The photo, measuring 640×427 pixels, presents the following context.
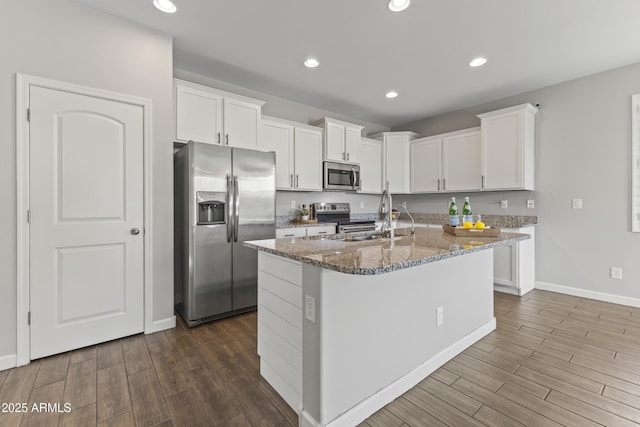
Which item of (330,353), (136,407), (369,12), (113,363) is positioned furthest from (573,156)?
(113,363)

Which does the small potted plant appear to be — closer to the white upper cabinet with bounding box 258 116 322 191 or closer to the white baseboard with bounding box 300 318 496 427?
the white upper cabinet with bounding box 258 116 322 191

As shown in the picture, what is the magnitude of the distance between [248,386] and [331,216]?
313 centimetres

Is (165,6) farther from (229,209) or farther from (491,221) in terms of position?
(491,221)

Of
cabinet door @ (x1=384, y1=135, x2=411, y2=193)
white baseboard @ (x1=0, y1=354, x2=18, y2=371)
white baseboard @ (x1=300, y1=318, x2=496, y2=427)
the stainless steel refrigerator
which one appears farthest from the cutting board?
white baseboard @ (x1=0, y1=354, x2=18, y2=371)

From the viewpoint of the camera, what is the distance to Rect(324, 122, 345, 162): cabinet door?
4.25 metres

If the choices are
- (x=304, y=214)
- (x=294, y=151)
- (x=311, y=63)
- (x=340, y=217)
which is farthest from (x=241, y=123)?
(x=340, y=217)

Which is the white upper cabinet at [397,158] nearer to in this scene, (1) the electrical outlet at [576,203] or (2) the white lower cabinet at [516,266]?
(2) the white lower cabinet at [516,266]

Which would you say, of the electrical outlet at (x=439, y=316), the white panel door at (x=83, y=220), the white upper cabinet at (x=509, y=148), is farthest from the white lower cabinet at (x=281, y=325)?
the white upper cabinet at (x=509, y=148)

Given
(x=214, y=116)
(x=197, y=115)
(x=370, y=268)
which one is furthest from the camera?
(x=214, y=116)

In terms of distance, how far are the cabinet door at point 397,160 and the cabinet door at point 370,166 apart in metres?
0.16

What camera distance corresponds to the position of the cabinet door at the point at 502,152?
369 cm

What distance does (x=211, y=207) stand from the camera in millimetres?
2805

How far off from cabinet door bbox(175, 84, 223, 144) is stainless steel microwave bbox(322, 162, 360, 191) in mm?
1675

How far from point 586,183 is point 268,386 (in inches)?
166
